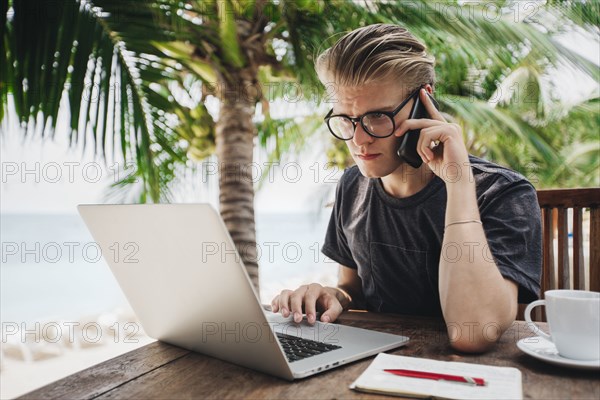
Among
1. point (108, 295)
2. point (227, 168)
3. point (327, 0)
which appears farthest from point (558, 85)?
point (108, 295)

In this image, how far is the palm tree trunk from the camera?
10.1ft

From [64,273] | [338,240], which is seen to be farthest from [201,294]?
[64,273]

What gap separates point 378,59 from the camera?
50.6 inches

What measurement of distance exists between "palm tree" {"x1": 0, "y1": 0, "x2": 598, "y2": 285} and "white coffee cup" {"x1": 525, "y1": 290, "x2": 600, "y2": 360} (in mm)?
1937

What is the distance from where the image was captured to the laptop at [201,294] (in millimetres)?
681

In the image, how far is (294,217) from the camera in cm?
3034

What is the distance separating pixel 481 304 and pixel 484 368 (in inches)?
9.3

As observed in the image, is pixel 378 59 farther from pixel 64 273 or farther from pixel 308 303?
pixel 64 273

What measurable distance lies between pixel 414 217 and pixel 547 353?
24.1 inches

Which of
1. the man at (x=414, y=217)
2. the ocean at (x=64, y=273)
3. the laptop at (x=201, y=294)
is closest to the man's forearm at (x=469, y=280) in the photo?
the man at (x=414, y=217)

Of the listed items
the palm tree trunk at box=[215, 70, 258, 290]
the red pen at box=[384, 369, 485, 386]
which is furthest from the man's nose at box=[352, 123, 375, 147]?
the palm tree trunk at box=[215, 70, 258, 290]

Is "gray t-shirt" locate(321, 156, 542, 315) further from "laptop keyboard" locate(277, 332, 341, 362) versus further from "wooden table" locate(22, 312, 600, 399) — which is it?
"laptop keyboard" locate(277, 332, 341, 362)

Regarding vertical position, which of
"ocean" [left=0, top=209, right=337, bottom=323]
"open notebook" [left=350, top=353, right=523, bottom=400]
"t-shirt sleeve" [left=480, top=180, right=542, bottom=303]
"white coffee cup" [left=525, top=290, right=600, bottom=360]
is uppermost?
"t-shirt sleeve" [left=480, top=180, right=542, bottom=303]

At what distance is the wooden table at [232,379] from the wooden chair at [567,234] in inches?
24.4
